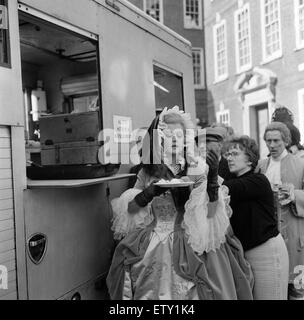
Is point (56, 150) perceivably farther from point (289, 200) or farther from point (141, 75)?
point (289, 200)

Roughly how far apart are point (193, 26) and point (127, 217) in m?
11.5

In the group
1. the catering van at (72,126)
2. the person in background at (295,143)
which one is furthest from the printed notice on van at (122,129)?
the person in background at (295,143)

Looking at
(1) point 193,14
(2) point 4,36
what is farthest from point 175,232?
(1) point 193,14

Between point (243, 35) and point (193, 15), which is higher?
point (193, 15)

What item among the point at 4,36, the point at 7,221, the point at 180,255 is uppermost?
the point at 4,36

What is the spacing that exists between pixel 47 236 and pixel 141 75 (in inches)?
63.5

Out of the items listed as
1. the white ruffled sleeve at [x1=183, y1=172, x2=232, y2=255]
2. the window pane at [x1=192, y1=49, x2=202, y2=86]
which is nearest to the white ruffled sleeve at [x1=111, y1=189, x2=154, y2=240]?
the white ruffled sleeve at [x1=183, y1=172, x2=232, y2=255]

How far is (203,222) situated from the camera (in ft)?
7.00

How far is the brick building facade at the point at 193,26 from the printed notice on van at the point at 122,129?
418 centimetres

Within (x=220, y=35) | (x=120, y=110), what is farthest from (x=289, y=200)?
(x=220, y=35)

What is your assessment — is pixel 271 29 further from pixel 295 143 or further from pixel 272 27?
pixel 295 143

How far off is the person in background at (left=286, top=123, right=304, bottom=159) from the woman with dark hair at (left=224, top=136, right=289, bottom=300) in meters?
0.99

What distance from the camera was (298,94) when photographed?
13.0 feet

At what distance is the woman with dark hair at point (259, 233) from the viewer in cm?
241
